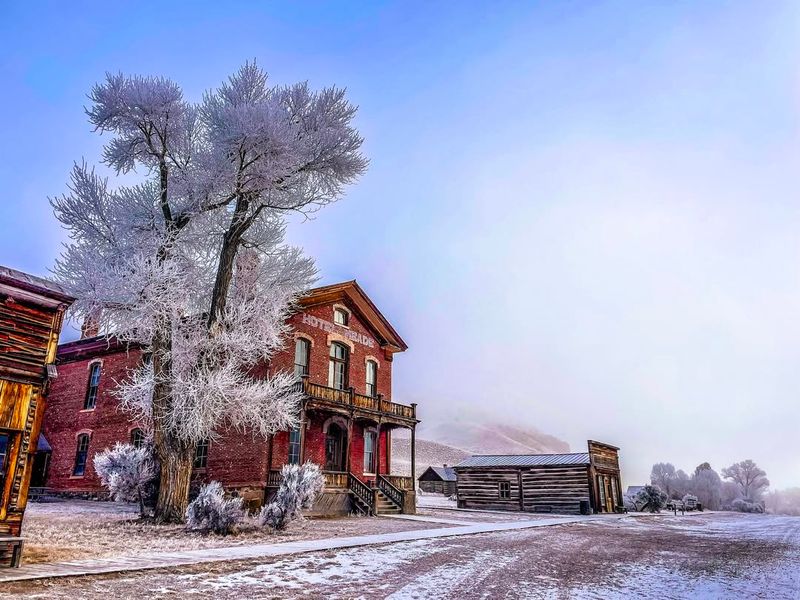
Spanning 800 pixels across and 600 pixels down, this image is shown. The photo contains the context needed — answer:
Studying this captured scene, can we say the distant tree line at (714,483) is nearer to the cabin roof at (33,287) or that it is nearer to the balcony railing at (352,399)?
the balcony railing at (352,399)

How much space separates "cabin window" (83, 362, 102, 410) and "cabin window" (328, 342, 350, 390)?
1165 centimetres

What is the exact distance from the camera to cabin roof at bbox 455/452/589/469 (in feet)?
95.1

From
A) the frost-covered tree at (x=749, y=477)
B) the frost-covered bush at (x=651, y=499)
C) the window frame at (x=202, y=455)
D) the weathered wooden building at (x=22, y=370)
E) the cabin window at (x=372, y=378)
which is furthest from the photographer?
the frost-covered tree at (x=749, y=477)

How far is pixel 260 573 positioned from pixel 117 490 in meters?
9.69

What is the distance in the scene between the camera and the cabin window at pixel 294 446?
881 inches

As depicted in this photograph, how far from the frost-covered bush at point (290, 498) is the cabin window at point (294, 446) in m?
6.50

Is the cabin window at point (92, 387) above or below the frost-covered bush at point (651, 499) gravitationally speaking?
above

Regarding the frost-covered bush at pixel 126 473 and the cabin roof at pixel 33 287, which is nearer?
the cabin roof at pixel 33 287

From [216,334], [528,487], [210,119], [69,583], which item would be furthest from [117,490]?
[528,487]

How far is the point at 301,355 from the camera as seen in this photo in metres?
23.9

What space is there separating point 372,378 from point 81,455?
47.4 feet

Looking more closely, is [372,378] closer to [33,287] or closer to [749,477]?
[33,287]

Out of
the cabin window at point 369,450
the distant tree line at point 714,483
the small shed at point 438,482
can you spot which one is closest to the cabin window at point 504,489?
the cabin window at point 369,450

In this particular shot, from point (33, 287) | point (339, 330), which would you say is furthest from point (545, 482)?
point (33, 287)
